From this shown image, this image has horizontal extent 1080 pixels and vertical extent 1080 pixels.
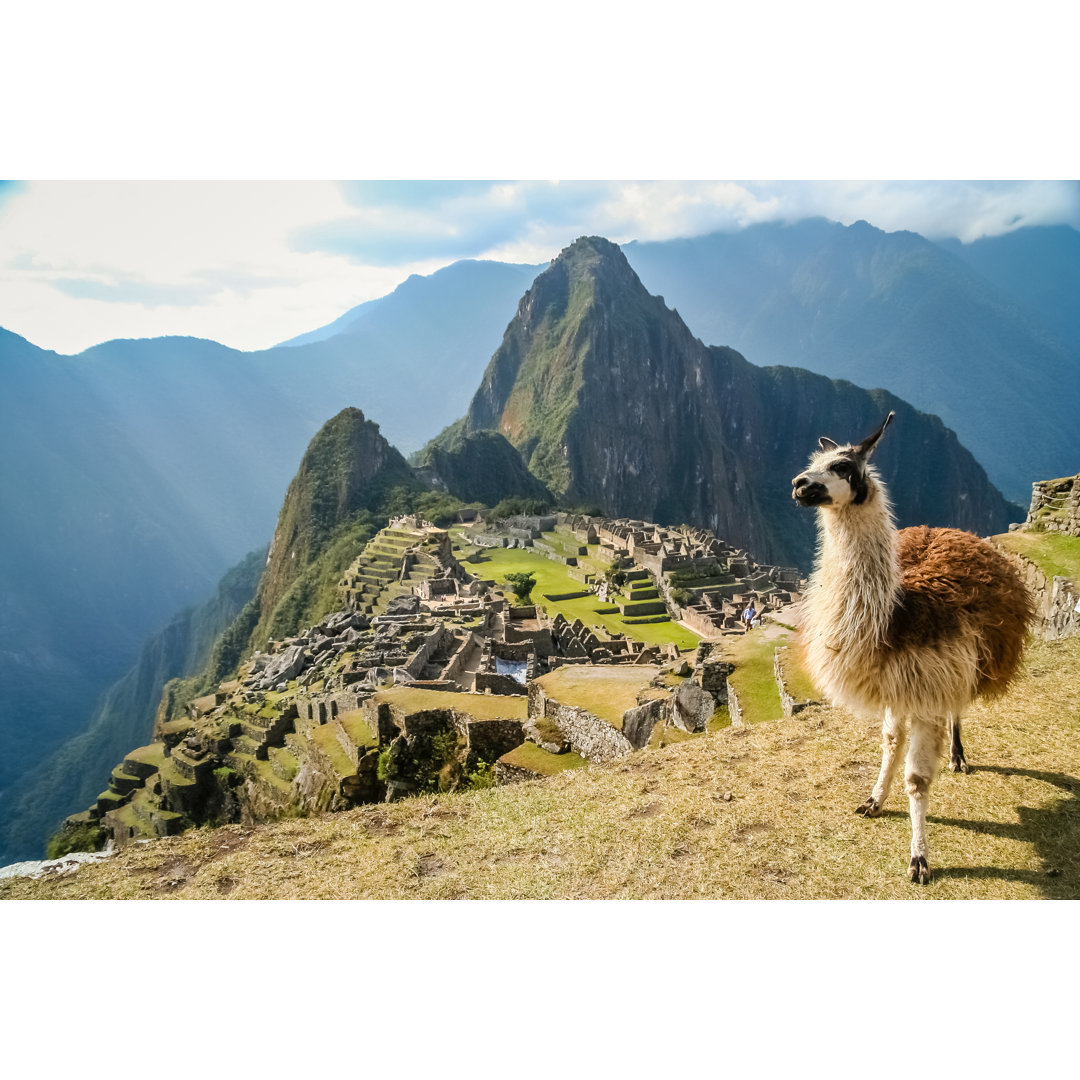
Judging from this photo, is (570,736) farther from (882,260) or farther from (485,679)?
(882,260)

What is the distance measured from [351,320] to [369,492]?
61412 mm

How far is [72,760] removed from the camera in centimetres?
3447

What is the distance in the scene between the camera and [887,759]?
3.24 metres

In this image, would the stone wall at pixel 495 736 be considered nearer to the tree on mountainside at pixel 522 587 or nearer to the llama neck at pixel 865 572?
the llama neck at pixel 865 572

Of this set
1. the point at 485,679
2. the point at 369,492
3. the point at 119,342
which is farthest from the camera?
the point at 119,342

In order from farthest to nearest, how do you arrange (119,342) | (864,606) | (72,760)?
(119,342), (72,760), (864,606)

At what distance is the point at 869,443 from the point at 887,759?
150 cm

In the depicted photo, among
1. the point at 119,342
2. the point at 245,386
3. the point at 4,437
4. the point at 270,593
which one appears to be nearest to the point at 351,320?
the point at 245,386

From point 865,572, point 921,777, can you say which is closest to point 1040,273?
point 865,572

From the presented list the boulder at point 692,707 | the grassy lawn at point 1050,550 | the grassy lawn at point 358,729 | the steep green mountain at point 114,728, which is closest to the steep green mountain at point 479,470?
the steep green mountain at point 114,728

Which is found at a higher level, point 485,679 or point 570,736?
point 570,736

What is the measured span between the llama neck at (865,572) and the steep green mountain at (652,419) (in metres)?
99.3

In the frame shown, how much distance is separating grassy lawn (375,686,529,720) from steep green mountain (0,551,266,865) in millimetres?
21700
